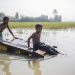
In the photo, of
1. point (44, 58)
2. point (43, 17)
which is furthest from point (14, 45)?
point (43, 17)

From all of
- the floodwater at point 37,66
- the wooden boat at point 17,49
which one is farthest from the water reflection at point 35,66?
the wooden boat at point 17,49

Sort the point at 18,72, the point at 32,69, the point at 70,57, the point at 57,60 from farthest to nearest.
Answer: the point at 70,57 < the point at 57,60 < the point at 32,69 < the point at 18,72

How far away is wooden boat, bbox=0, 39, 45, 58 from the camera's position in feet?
34.2

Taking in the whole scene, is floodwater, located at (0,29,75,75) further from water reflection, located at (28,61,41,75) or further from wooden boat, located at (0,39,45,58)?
wooden boat, located at (0,39,45,58)

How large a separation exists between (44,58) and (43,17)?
270 feet

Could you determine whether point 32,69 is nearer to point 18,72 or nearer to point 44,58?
point 18,72

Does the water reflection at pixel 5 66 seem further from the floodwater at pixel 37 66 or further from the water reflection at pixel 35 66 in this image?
the water reflection at pixel 35 66

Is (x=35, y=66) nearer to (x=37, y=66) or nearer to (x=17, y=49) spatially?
(x=37, y=66)

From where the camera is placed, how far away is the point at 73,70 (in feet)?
28.7

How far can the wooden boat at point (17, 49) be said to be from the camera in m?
10.4

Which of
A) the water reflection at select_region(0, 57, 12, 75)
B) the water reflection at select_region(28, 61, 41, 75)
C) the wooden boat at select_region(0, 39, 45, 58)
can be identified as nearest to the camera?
the water reflection at select_region(0, 57, 12, 75)

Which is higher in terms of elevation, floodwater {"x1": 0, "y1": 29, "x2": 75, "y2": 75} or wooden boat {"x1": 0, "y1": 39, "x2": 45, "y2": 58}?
wooden boat {"x1": 0, "y1": 39, "x2": 45, "y2": 58}

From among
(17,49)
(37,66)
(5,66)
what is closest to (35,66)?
(37,66)

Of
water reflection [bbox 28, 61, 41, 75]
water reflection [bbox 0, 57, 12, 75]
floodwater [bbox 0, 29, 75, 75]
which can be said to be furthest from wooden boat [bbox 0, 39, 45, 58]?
water reflection [bbox 0, 57, 12, 75]
